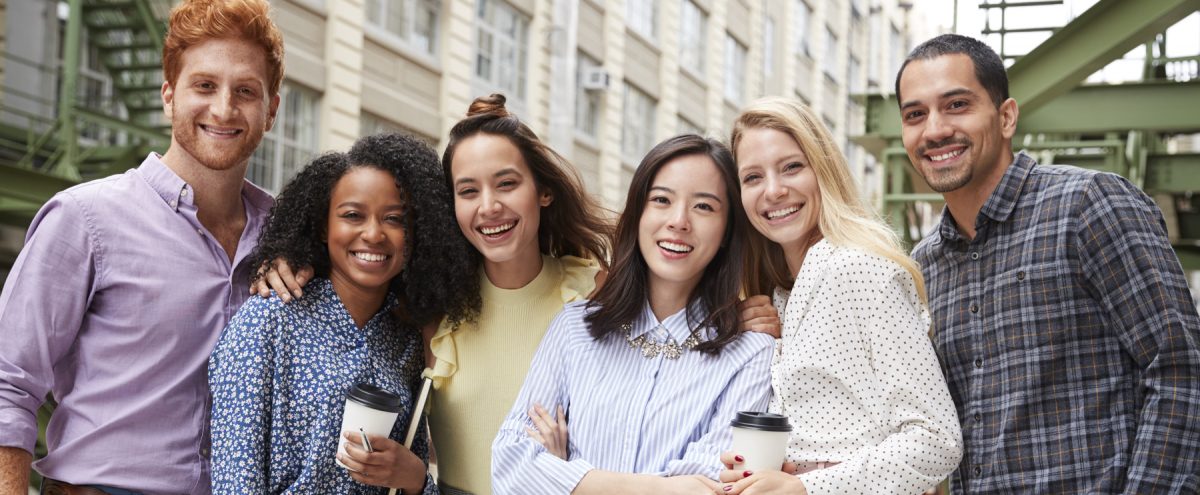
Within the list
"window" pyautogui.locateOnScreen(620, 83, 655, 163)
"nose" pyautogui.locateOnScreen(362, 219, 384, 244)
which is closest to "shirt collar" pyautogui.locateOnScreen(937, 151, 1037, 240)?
"nose" pyautogui.locateOnScreen(362, 219, 384, 244)

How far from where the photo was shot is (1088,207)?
3189mm

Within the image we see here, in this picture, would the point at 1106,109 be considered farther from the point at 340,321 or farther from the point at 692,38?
the point at 692,38

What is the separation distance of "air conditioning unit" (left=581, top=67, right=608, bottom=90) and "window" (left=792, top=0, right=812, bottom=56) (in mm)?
13136

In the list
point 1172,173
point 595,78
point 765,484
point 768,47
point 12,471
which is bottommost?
point 12,471

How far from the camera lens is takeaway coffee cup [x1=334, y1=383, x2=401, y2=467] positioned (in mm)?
3104

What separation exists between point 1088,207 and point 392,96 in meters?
14.6

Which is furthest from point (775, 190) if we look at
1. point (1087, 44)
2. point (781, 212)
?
point (1087, 44)

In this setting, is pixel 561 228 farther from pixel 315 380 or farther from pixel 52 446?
pixel 52 446

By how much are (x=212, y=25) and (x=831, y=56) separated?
36704mm

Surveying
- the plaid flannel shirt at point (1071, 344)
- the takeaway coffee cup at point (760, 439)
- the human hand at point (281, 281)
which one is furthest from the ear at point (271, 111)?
the plaid flannel shirt at point (1071, 344)

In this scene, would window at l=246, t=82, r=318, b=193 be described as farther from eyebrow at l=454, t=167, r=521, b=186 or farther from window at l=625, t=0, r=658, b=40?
eyebrow at l=454, t=167, r=521, b=186

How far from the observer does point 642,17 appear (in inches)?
1014

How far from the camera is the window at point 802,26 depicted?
34.5 m

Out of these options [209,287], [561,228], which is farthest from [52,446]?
[561,228]
